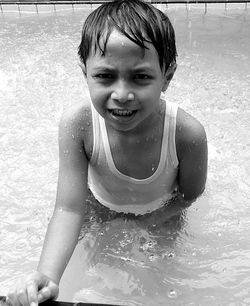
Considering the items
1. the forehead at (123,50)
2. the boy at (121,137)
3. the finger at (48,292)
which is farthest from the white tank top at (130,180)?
the finger at (48,292)

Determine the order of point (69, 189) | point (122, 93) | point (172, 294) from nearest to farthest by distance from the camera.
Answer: point (122, 93) → point (69, 189) → point (172, 294)

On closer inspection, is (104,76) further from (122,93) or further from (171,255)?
(171,255)

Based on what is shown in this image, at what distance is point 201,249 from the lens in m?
2.16

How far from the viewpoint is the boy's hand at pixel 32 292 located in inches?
50.1

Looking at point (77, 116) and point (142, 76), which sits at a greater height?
point (142, 76)

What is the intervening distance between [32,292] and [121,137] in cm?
76

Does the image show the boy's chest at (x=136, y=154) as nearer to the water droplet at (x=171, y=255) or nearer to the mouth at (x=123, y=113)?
the mouth at (x=123, y=113)

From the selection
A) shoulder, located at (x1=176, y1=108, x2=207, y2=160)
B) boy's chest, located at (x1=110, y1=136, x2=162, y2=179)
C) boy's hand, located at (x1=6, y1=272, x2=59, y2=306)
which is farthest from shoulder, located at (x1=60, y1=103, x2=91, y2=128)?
boy's hand, located at (x1=6, y1=272, x2=59, y2=306)

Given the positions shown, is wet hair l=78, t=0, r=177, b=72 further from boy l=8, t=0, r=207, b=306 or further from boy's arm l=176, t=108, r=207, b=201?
boy's arm l=176, t=108, r=207, b=201

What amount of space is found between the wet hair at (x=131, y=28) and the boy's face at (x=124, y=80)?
0.02m

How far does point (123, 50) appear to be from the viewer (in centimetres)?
149

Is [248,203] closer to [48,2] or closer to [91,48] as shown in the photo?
[91,48]

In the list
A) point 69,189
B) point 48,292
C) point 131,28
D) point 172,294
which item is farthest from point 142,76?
point 172,294

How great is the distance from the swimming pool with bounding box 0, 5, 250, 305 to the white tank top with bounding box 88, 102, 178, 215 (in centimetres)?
13
